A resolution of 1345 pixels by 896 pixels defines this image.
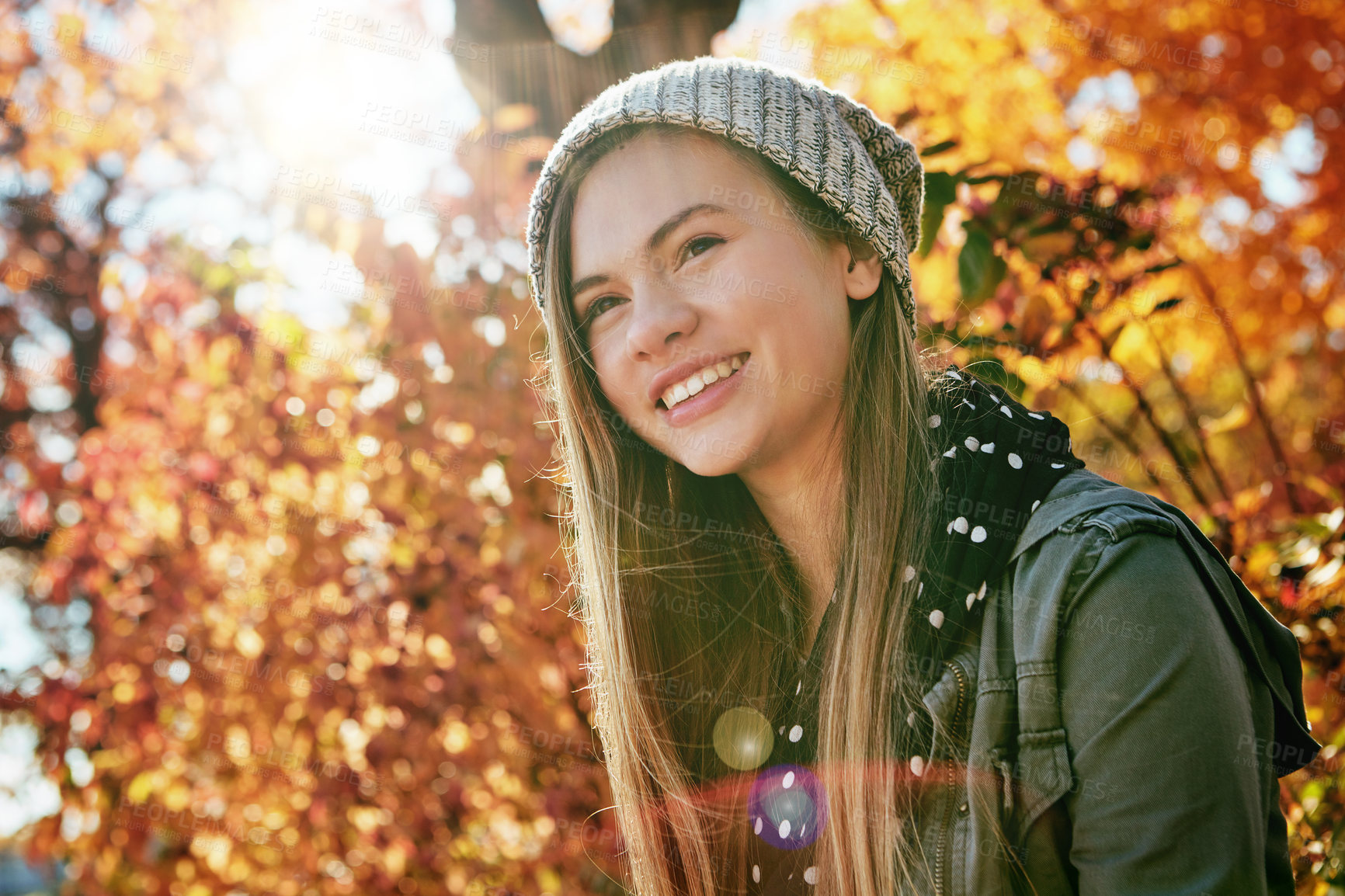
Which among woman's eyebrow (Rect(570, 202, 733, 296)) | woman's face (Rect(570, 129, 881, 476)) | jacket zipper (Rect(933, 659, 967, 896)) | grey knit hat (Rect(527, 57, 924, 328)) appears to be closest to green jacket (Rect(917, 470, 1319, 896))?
jacket zipper (Rect(933, 659, 967, 896))

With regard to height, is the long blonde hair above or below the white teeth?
below

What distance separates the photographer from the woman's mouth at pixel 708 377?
168 cm

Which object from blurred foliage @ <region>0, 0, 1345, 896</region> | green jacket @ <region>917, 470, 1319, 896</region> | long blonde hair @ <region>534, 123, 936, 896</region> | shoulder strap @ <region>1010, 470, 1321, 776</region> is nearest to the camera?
green jacket @ <region>917, 470, 1319, 896</region>

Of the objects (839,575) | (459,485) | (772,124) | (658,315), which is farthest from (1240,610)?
(459,485)

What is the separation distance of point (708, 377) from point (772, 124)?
1.76 ft

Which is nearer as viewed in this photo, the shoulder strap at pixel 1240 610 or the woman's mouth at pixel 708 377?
the shoulder strap at pixel 1240 610

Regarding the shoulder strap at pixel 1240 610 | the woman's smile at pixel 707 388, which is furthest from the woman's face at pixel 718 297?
the shoulder strap at pixel 1240 610

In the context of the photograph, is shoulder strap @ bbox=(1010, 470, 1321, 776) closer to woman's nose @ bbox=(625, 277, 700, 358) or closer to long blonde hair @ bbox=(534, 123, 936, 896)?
long blonde hair @ bbox=(534, 123, 936, 896)

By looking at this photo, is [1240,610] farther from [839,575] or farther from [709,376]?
[709,376]

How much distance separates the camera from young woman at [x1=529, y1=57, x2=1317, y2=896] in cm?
108

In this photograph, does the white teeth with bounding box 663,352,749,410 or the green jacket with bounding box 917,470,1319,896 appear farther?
the white teeth with bounding box 663,352,749,410

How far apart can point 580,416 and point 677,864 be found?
106 cm

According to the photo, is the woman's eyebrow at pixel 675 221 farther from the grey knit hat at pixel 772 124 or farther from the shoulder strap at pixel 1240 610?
the shoulder strap at pixel 1240 610

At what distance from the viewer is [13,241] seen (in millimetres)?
6070
